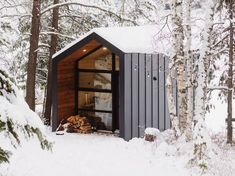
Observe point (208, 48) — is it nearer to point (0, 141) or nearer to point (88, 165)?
point (88, 165)

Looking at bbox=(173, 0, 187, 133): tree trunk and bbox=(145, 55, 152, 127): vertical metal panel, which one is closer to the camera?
bbox=(173, 0, 187, 133): tree trunk

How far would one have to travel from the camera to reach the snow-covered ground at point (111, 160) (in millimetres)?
10734

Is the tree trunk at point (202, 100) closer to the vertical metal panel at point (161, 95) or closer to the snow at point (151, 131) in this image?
the snow at point (151, 131)

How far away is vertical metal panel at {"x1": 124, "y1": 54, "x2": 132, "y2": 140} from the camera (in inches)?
600

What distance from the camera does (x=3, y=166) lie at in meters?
11.1

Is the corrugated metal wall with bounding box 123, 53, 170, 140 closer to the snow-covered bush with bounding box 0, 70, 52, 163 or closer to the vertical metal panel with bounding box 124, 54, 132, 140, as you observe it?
the vertical metal panel with bounding box 124, 54, 132, 140

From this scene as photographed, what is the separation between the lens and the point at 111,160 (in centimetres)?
1234

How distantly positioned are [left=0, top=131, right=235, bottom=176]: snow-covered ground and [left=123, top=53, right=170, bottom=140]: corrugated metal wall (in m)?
0.81

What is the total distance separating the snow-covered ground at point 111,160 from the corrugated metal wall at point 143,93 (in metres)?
0.81

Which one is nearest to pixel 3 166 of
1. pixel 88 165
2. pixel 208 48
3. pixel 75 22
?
pixel 88 165

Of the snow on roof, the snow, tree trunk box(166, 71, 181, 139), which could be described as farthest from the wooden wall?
tree trunk box(166, 71, 181, 139)

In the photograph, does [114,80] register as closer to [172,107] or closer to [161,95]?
[161,95]

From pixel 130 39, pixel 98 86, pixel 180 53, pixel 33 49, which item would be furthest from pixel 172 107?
pixel 33 49

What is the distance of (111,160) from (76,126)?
17.2ft
